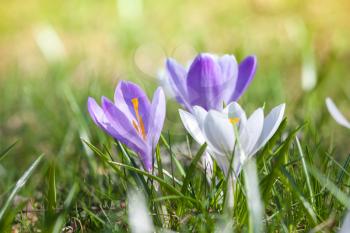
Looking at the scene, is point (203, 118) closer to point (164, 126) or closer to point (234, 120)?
point (234, 120)

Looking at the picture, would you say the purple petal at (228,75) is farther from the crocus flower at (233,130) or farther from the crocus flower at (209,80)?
the crocus flower at (233,130)

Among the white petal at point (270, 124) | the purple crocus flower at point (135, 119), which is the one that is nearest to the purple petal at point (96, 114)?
the purple crocus flower at point (135, 119)

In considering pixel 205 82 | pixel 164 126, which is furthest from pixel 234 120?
pixel 164 126

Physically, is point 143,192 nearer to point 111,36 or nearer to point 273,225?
point 273,225

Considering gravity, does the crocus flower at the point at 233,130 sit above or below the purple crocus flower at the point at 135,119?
below

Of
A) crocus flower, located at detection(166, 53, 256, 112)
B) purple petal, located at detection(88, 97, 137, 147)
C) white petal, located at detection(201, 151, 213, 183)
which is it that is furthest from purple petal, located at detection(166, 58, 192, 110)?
purple petal, located at detection(88, 97, 137, 147)

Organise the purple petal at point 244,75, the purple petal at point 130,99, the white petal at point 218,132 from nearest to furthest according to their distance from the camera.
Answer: the white petal at point 218,132 → the purple petal at point 130,99 → the purple petal at point 244,75
